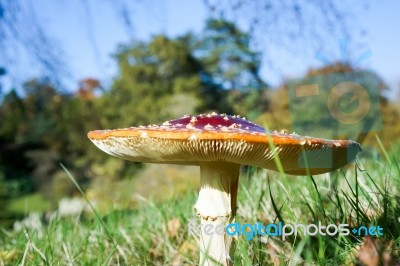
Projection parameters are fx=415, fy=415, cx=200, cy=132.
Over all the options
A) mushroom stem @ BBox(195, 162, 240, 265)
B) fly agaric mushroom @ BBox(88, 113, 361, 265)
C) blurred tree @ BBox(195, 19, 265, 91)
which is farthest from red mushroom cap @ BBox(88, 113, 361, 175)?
blurred tree @ BBox(195, 19, 265, 91)

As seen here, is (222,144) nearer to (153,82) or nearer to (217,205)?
(217,205)

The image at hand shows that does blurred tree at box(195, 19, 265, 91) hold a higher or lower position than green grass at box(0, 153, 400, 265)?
higher

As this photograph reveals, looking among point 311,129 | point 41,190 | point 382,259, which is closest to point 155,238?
point 382,259

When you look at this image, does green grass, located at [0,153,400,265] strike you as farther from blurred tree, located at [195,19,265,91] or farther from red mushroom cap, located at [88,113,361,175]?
blurred tree, located at [195,19,265,91]

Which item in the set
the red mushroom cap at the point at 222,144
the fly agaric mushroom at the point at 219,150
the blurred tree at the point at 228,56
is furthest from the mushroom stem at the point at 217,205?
the blurred tree at the point at 228,56

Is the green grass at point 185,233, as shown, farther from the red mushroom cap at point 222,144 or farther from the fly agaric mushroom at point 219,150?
the red mushroom cap at point 222,144

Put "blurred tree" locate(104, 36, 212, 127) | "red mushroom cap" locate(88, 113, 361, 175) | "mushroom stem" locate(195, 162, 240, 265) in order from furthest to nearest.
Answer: "blurred tree" locate(104, 36, 212, 127), "mushroom stem" locate(195, 162, 240, 265), "red mushroom cap" locate(88, 113, 361, 175)

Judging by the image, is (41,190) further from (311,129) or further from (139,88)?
(311,129)
